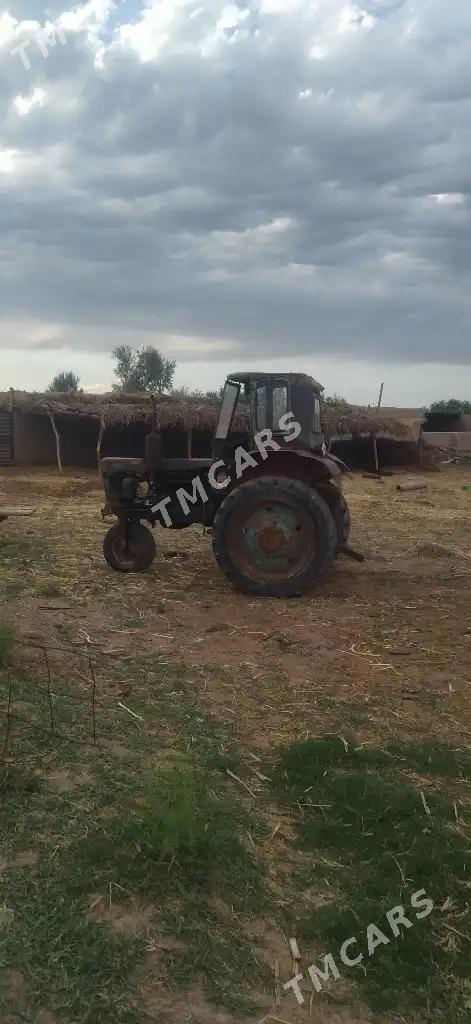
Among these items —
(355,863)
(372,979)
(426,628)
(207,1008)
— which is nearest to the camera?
(207,1008)

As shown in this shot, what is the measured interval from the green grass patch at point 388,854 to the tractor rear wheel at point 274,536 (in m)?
3.58

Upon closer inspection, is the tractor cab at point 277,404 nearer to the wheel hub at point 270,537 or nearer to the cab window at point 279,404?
the cab window at point 279,404

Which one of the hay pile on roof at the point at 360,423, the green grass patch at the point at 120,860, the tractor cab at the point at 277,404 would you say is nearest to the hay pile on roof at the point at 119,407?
the hay pile on roof at the point at 360,423

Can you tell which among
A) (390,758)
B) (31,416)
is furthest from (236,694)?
(31,416)

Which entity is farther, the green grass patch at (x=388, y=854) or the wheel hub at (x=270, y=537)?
the wheel hub at (x=270, y=537)

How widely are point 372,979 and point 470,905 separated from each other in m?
0.56

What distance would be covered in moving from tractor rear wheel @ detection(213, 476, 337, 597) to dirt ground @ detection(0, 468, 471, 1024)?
0.89ft

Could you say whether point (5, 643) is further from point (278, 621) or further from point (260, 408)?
point (260, 408)

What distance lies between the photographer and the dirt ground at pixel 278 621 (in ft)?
16.5

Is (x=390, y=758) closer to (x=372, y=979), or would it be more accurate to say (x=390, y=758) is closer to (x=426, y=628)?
(x=372, y=979)

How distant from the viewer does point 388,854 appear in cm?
309

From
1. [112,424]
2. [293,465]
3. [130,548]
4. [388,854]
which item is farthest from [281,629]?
[112,424]

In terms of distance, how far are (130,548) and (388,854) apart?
6.09 m

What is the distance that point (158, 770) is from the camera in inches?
146
